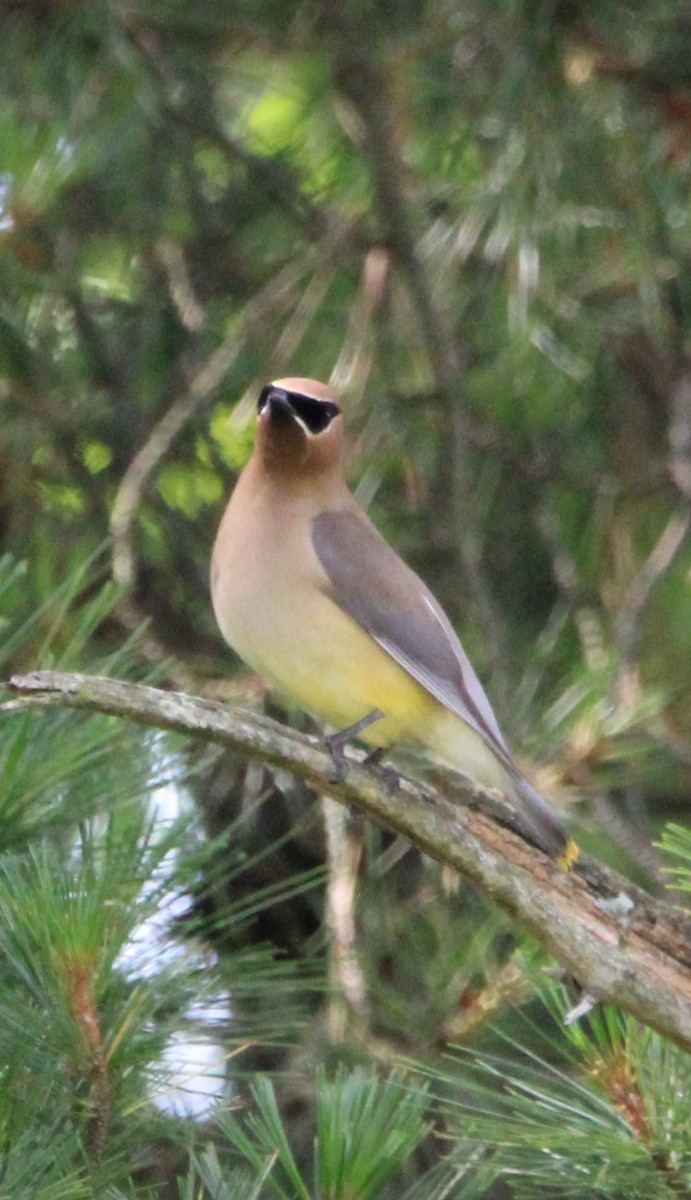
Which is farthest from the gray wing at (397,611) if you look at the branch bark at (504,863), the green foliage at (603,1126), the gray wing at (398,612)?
the green foliage at (603,1126)

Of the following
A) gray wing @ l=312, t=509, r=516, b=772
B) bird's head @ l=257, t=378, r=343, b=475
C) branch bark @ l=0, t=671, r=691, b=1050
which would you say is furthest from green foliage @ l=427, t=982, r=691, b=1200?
bird's head @ l=257, t=378, r=343, b=475

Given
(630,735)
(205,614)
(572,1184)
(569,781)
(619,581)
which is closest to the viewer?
(572,1184)

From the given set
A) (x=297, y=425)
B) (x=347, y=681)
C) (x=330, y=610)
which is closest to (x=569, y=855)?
(x=347, y=681)

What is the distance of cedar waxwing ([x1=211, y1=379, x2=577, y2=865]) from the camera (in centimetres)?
321

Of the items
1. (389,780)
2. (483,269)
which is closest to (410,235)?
(483,269)

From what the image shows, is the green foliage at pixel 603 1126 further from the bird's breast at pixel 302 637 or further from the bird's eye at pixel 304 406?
the bird's eye at pixel 304 406

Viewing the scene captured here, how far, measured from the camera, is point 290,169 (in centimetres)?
433

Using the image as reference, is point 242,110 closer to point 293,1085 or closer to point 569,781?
point 569,781

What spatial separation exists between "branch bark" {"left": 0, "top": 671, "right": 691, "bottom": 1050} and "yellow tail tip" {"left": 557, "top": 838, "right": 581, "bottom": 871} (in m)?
0.01

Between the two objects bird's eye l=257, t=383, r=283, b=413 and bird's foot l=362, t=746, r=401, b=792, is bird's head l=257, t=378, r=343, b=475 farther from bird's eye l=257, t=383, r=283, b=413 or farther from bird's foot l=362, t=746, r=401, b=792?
Answer: bird's foot l=362, t=746, r=401, b=792

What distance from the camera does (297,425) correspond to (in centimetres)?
352

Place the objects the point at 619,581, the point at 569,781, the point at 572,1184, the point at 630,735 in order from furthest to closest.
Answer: the point at 619,581, the point at 630,735, the point at 569,781, the point at 572,1184

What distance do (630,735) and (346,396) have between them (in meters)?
0.97

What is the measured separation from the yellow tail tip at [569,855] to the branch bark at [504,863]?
0.01 meters
